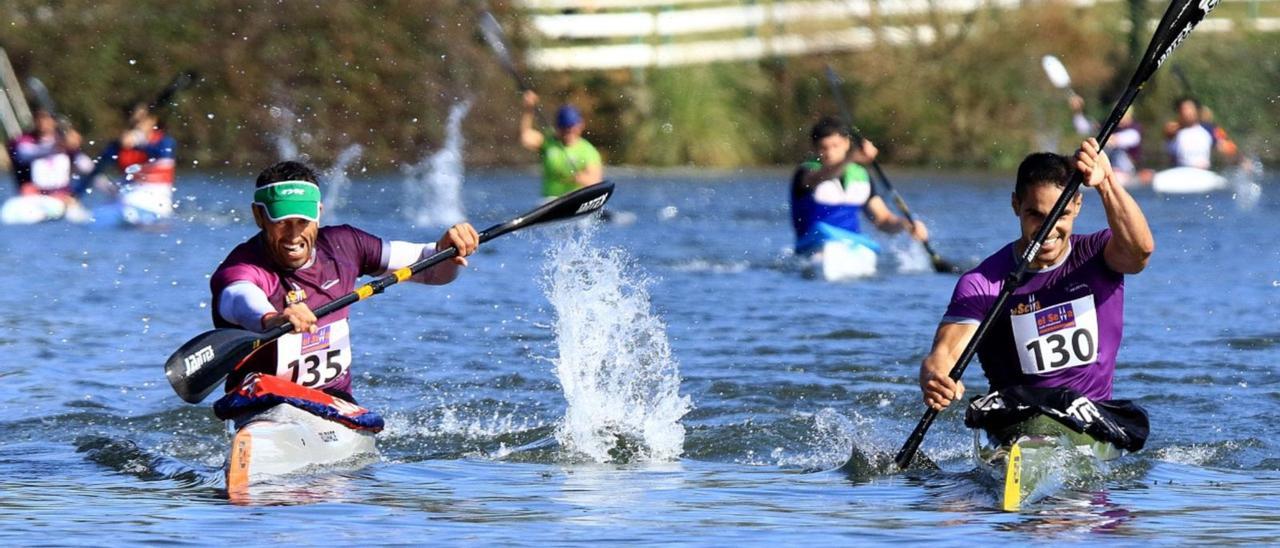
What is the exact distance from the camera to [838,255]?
15188mm

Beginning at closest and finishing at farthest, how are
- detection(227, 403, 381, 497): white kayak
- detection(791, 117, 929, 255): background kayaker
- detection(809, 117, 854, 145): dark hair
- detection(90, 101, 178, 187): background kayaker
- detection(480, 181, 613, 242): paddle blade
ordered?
1. detection(227, 403, 381, 497): white kayak
2. detection(480, 181, 613, 242): paddle blade
3. detection(809, 117, 854, 145): dark hair
4. detection(791, 117, 929, 255): background kayaker
5. detection(90, 101, 178, 187): background kayaker

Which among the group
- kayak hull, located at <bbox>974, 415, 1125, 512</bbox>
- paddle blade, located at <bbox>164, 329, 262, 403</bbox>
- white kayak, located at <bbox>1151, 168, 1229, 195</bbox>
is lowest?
kayak hull, located at <bbox>974, 415, 1125, 512</bbox>

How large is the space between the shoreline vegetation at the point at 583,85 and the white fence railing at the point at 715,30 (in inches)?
9.5

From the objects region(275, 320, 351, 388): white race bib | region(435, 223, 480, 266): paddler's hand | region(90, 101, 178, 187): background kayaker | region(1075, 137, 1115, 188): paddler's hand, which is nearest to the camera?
region(1075, 137, 1115, 188): paddler's hand

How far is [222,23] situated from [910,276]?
61.6 feet

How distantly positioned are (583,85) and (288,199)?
2625 cm

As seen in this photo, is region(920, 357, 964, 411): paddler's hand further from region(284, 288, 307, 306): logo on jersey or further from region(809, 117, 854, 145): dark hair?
region(809, 117, 854, 145): dark hair

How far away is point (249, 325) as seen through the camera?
23.9 ft

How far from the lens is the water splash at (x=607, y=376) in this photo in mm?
8719

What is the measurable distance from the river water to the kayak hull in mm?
81

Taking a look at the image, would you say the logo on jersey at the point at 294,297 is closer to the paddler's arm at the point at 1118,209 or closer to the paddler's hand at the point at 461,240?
the paddler's hand at the point at 461,240

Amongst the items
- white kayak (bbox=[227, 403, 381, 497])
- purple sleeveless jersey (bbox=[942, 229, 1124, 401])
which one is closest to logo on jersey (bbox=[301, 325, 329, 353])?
white kayak (bbox=[227, 403, 381, 497])

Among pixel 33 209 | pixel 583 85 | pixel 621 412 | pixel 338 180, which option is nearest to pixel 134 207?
pixel 33 209

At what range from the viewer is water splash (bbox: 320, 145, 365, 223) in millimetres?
24531
